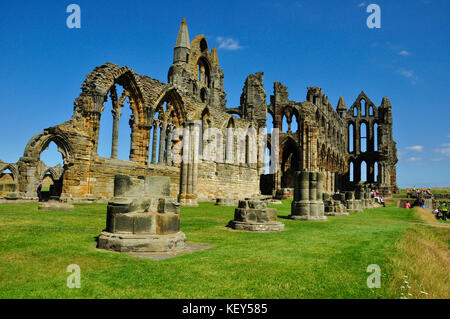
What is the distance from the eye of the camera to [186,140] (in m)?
16.7

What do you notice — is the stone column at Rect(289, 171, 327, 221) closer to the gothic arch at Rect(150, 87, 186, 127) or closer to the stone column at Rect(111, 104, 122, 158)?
the stone column at Rect(111, 104, 122, 158)

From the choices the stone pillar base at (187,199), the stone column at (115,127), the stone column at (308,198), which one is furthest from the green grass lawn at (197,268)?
the stone pillar base at (187,199)

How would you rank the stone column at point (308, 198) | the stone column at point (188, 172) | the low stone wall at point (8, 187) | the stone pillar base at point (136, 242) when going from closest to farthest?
1. the stone pillar base at point (136, 242)
2. the stone column at point (308, 198)
3. the low stone wall at point (8, 187)
4. the stone column at point (188, 172)

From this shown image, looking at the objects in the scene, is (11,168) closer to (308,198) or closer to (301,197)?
(301,197)

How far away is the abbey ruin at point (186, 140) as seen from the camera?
12.5 meters

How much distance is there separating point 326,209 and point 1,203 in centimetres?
1214

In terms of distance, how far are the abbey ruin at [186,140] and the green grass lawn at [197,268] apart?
5.94 ft

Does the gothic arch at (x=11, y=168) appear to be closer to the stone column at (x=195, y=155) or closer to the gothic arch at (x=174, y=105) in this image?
the gothic arch at (x=174, y=105)

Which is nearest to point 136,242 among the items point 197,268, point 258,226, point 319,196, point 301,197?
point 197,268

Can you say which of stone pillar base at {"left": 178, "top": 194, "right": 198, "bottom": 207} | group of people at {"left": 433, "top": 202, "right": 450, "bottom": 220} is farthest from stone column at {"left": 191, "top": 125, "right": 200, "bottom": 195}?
group of people at {"left": 433, "top": 202, "right": 450, "bottom": 220}

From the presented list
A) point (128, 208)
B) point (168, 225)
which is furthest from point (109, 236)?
point (168, 225)

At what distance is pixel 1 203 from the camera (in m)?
11.4

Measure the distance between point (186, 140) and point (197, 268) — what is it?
43.1 ft
